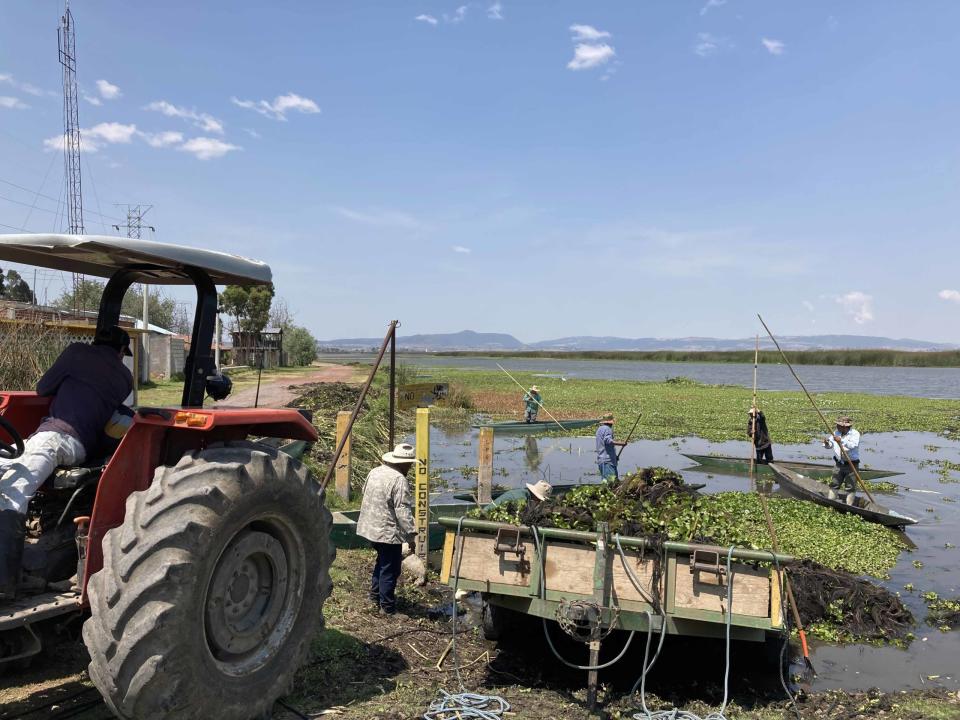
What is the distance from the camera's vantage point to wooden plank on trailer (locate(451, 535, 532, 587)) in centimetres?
563

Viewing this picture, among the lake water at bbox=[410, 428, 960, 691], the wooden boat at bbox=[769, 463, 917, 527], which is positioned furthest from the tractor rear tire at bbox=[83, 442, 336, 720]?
the wooden boat at bbox=[769, 463, 917, 527]

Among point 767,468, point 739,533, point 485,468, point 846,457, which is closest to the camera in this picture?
point 739,533

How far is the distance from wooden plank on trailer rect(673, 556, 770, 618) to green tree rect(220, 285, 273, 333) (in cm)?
4777

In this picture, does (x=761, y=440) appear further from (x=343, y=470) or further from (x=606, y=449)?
(x=343, y=470)

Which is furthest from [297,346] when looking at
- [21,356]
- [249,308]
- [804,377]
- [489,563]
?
[804,377]

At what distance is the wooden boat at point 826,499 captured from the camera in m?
12.4

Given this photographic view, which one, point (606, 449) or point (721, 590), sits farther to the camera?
point (606, 449)

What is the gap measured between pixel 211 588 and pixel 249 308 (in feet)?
163

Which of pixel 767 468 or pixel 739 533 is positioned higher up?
pixel 739 533

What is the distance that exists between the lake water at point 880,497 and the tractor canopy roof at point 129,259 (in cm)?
614

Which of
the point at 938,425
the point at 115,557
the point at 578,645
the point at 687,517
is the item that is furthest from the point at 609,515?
the point at 938,425

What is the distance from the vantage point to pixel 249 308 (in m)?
50.6

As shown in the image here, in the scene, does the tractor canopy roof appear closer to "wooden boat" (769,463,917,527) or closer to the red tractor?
the red tractor

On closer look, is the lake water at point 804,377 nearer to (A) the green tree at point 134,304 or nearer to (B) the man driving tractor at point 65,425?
(A) the green tree at point 134,304
